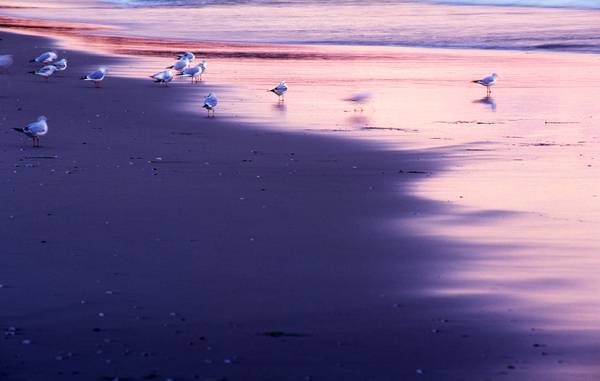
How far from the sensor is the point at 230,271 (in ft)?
26.2

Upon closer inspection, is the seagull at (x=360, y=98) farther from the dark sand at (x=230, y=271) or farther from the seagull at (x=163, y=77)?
the dark sand at (x=230, y=271)

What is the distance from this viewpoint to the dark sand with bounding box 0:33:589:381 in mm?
6266

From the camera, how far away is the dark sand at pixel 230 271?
6.27 metres

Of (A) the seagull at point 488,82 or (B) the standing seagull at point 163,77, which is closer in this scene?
(A) the seagull at point 488,82

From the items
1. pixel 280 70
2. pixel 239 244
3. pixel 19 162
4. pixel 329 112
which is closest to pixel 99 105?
pixel 329 112

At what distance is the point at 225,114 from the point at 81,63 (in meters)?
9.49

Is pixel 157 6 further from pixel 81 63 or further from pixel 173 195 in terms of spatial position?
pixel 173 195

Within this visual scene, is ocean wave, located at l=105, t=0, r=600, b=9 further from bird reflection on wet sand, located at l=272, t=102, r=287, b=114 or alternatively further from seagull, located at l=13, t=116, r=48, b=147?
seagull, located at l=13, t=116, r=48, b=147

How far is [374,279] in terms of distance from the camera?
311 inches

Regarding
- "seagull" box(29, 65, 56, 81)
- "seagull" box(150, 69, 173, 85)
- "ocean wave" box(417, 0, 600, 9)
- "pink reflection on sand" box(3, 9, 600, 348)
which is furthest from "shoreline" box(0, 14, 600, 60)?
"ocean wave" box(417, 0, 600, 9)

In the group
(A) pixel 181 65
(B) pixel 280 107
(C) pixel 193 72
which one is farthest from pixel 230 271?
(A) pixel 181 65

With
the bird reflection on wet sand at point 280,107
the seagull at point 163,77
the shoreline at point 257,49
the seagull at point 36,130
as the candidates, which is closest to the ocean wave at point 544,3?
the shoreline at point 257,49

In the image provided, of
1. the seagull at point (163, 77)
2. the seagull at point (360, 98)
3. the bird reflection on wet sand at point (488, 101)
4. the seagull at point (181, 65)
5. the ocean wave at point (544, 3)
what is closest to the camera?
the seagull at point (360, 98)

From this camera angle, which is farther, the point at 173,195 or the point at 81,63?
the point at 81,63
